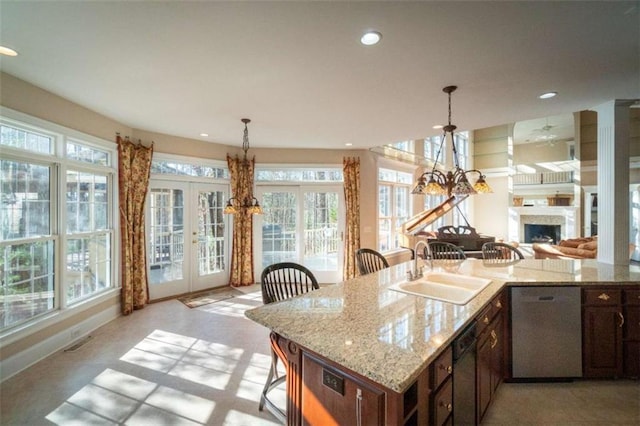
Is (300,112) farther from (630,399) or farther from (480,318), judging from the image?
(630,399)

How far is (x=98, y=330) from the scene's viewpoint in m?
3.53

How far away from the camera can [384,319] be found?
1.60 metres

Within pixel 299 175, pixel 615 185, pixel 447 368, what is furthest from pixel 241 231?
pixel 615 185

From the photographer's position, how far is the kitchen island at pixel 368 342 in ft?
3.61

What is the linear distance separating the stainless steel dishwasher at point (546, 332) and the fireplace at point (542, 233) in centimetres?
1006

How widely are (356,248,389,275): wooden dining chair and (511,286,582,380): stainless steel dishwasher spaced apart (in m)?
1.31

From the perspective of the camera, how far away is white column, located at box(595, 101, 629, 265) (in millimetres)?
3045

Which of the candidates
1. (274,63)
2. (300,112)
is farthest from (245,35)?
(300,112)

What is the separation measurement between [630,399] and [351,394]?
269 cm

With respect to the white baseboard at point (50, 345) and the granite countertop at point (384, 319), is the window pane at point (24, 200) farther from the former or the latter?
the granite countertop at point (384, 319)

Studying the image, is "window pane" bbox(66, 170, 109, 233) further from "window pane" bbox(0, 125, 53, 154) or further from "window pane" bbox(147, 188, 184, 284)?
"window pane" bbox(147, 188, 184, 284)

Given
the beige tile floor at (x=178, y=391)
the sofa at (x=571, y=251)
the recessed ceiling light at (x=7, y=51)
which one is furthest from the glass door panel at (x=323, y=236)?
the sofa at (x=571, y=251)

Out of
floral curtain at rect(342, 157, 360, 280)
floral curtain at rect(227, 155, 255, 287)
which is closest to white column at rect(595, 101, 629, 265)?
floral curtain at rect(342, 157, 360, 280)

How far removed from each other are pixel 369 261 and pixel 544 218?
10.6 metres
